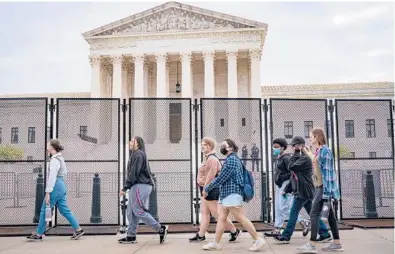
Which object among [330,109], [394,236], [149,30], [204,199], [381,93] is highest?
[149,30]

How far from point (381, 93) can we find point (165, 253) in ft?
172

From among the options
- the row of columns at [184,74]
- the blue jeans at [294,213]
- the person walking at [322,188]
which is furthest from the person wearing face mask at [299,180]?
the row of columns at [184,74]

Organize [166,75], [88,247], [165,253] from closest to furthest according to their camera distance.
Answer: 1. [165,253]
2. [88,247]
3. [166,75]

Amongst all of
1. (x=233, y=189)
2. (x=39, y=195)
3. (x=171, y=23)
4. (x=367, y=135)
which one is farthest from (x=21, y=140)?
(x=171, y=23)

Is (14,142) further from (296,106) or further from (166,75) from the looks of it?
(166,75)

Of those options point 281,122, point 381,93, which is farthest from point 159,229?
point 381,93

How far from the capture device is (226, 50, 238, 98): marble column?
47.1 m

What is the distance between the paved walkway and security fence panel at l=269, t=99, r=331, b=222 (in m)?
2.57

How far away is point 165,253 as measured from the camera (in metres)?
6.66

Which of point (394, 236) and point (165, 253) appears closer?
point (165, 253)

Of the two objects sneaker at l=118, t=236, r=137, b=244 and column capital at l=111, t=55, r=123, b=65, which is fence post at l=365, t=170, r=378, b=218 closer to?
sneaker at l=118, t=236, r=137, b=244

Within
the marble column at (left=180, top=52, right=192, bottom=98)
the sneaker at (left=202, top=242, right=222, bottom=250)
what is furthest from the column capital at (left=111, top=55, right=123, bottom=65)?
the sneaker at (left=202, top=242, right=222, bottom=250)

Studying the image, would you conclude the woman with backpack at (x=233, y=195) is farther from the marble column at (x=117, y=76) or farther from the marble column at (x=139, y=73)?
the marble column at (x=117, y=76)

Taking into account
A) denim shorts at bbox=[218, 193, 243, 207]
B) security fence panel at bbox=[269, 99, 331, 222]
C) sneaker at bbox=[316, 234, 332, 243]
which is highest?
security fence panel at bbox=[269, 99, 331, 222]
